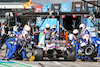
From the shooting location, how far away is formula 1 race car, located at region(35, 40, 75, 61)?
9836mm

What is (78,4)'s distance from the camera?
20.3m

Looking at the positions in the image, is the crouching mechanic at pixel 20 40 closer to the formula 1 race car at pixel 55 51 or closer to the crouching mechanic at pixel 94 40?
the formula 1 race car at pixel 55 51

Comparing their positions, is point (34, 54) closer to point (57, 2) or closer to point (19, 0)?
point (57, 2)

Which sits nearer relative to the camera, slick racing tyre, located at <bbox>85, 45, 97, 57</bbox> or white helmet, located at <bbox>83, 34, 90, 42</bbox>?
slick racing tyre, located at <bbox>85, 45, 97, 57</bbox>

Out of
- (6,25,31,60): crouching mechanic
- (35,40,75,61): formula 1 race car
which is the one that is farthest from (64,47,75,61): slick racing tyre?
(6,25,31,60): crouching mechanic

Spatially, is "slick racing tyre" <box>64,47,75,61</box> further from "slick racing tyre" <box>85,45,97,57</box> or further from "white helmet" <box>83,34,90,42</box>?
"white helmet" <box>83,34,90,42</box>

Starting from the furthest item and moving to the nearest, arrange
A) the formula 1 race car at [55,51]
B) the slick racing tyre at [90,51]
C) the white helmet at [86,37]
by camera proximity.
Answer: the white helmet at [86,37] < the slick racing tyre at [90,51] < the formula 1 race car at [55,51]

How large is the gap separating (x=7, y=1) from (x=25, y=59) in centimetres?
1633

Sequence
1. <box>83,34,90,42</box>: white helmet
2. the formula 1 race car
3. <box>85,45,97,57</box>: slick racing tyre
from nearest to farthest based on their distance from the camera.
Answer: the formula 1 race car → <box>85,45,97,57</box>: slick racing tyre → <box>83,34,90,42</box>: white helmet

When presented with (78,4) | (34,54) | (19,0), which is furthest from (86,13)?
(19,0)

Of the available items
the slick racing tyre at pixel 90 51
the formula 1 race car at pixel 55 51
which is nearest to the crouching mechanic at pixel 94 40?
the slick racing tyre at pixel 90 51

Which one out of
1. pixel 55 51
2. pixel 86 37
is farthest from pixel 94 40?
pixel 55 51

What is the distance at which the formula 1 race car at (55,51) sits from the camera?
9.84m

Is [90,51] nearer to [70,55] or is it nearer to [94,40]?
[94,40]
